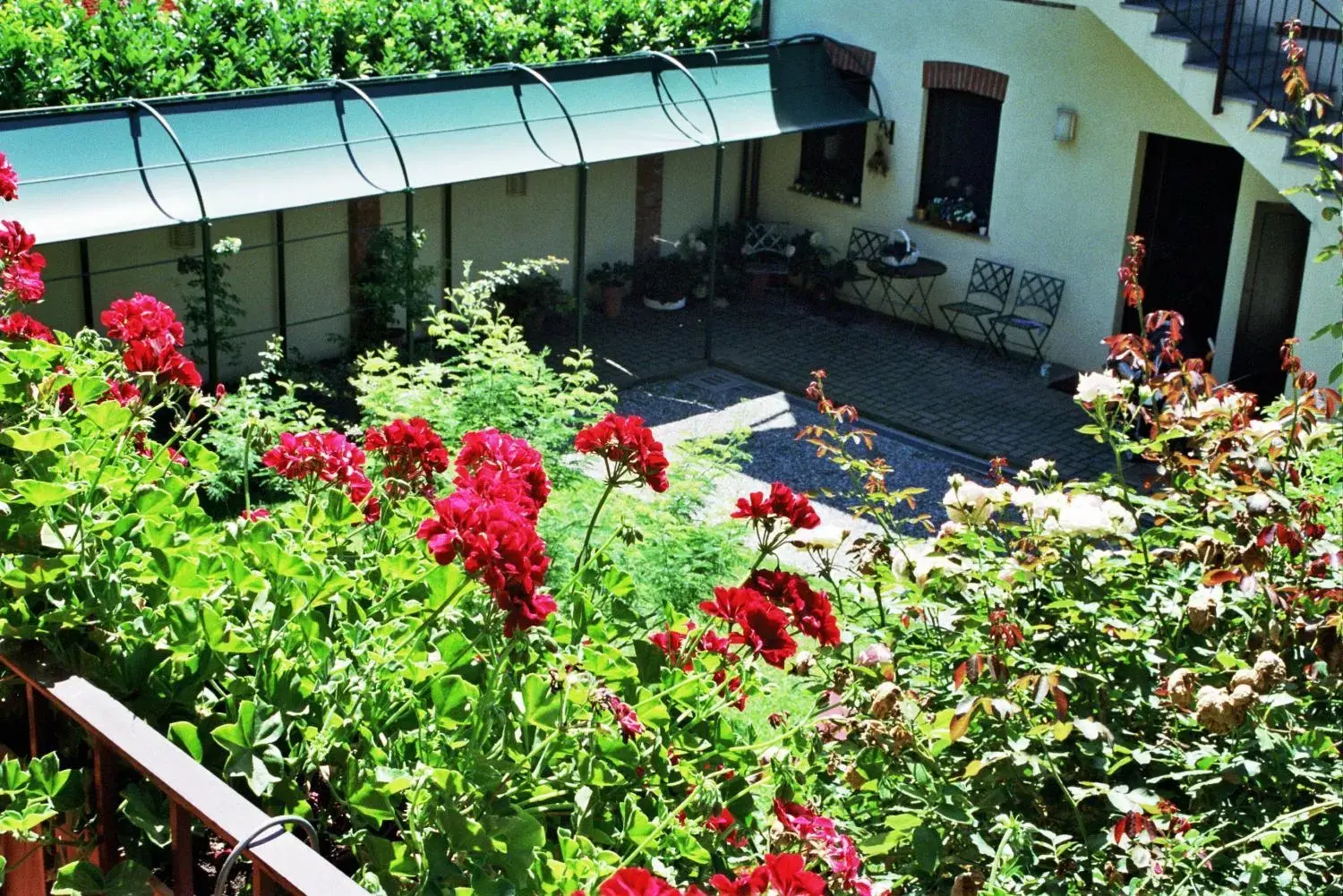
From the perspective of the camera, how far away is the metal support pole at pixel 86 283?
10.9m

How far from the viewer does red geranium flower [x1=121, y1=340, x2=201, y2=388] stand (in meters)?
2.96

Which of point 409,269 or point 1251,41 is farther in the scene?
point 1251,41

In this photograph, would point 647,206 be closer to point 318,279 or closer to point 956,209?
point 956,209

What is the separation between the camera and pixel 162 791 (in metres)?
2.14

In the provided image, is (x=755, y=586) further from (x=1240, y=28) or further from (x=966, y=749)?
(x=1240, y=28)

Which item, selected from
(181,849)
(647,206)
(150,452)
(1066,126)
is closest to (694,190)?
(647,206)

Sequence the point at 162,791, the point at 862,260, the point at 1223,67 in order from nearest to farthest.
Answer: the point at 162,791, the point at 1223,67, the point at 862,260

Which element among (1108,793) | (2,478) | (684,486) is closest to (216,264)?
(684,486)

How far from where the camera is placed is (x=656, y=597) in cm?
622

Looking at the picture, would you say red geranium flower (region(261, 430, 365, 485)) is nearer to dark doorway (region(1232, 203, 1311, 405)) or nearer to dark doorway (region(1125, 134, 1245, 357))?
dark doorway (region(1232, 203, 1311, 405))

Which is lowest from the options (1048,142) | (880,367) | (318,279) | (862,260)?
(880,367)

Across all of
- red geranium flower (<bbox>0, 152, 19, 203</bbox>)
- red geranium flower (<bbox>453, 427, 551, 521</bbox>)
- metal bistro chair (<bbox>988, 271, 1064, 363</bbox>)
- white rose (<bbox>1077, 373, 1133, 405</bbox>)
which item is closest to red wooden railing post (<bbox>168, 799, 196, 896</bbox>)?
red geranium flower (<bbox>453, 427, 551, 521</bbox>)

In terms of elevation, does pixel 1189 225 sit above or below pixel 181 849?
below

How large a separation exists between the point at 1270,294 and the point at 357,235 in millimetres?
7611
